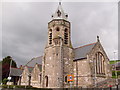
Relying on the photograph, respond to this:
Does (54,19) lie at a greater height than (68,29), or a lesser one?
greater

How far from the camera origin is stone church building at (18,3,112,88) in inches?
1051

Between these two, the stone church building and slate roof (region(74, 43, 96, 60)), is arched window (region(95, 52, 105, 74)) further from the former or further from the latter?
slate roof (region(74, 43, 96, 60))

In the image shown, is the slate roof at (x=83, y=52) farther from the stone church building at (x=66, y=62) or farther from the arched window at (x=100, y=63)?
the arched window at (x=100, y=63)

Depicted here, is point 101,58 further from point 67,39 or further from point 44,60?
point 44,60

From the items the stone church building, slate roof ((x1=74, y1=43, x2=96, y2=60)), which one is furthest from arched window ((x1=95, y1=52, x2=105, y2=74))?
slate roof ((x1=74, y1=43, x2=96, y2=60))

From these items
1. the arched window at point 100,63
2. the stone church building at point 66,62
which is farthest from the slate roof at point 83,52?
the arched window at point 100,63

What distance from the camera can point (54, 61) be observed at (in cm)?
2783

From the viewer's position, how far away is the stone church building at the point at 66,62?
2669cm

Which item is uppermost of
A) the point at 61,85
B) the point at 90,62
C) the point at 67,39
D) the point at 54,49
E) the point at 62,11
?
the point at 62,11

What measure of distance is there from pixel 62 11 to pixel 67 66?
15.0 metres

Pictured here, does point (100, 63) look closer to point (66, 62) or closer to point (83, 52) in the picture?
point (83, 52)

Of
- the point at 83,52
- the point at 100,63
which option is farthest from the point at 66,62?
the point at 100,63

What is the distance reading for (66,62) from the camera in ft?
95.1

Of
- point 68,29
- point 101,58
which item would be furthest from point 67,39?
point 101,58
